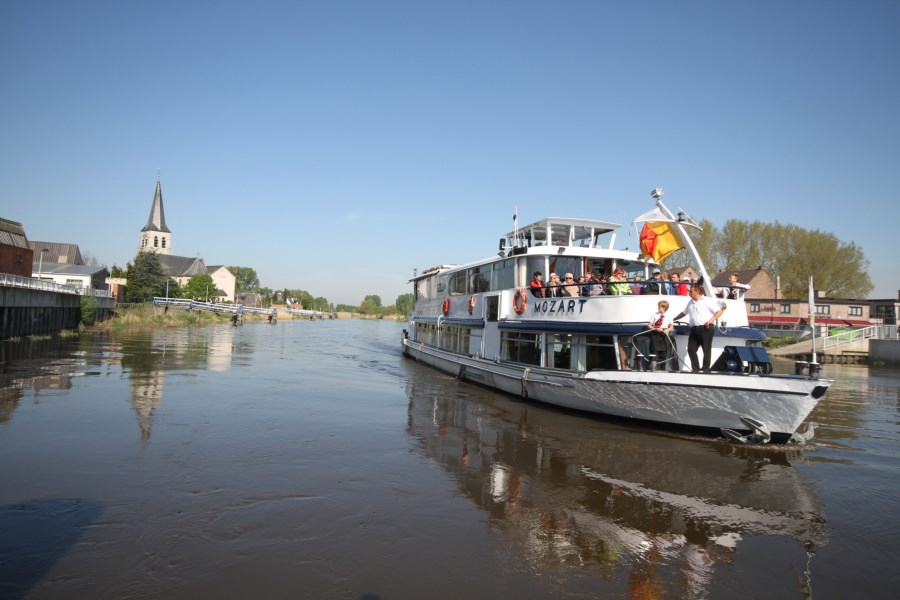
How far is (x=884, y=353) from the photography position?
3906 centimetres

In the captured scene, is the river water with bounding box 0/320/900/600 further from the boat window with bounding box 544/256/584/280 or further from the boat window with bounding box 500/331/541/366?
the boat window with bounding box 544/256/584/280

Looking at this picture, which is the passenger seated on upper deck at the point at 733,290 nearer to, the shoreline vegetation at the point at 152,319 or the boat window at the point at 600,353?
the boat window at the point at 600,353

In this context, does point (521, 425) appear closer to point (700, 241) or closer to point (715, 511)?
point (715, 511)

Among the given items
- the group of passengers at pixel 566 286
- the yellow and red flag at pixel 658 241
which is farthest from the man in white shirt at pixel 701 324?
the yellow and red flag at pixel 658 241

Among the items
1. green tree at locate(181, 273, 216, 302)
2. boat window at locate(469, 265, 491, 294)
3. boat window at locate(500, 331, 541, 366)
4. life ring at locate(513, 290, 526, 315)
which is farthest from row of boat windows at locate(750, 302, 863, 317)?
green tree at locate(181, 273, 216, 302)

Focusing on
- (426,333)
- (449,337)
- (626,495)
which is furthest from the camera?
(426,333)

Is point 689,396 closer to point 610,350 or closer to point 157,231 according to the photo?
point 610,350

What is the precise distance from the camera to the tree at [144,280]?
73.5 metres

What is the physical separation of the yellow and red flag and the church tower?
121362 millimetres

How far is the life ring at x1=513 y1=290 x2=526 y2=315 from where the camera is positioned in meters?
16.2

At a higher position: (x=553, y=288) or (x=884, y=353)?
(x=553, y=288)

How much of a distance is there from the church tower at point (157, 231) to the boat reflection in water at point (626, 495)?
121 metres


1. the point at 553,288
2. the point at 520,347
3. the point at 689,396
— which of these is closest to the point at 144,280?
the point at 520,347

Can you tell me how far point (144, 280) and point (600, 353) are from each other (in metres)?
76.8
